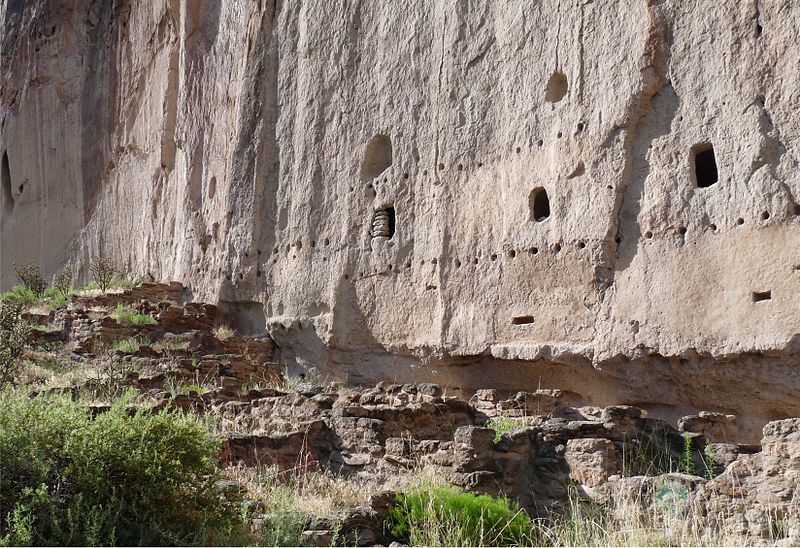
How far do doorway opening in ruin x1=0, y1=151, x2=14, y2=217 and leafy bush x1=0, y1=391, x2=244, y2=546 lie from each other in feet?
81.6

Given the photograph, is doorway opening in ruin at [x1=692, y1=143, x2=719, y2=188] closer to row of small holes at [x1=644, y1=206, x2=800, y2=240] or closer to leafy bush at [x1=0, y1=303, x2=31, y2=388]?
row of small holes at [x1=644, y1=206, x2=800, y2=240]

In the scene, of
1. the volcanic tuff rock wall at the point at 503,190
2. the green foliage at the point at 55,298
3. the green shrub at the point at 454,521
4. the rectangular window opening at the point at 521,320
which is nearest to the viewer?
the green shrub at the point at 454,521

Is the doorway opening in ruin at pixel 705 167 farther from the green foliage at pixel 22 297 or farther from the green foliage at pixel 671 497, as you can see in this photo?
the green foliage at pixel 22 297

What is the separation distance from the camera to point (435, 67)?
1596 centimetres

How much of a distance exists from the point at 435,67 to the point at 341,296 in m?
4.15

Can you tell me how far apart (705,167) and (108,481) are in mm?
9100

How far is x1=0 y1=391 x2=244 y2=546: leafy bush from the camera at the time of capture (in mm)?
6535

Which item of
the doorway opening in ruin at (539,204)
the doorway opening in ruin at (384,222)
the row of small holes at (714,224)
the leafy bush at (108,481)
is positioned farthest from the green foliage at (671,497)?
the doorway opening in ruin at (384,222)

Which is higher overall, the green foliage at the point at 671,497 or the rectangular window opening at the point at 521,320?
the rectangular window opening at the point at 521,320

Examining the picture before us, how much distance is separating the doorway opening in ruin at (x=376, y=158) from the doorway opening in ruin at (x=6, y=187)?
688 inches

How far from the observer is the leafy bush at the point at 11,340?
13.8 meters

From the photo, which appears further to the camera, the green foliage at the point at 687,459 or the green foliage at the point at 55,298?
the green foliage at the point at 55,298

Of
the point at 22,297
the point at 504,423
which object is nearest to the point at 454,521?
the point at 504,423

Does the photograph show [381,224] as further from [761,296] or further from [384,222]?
[761,296]
